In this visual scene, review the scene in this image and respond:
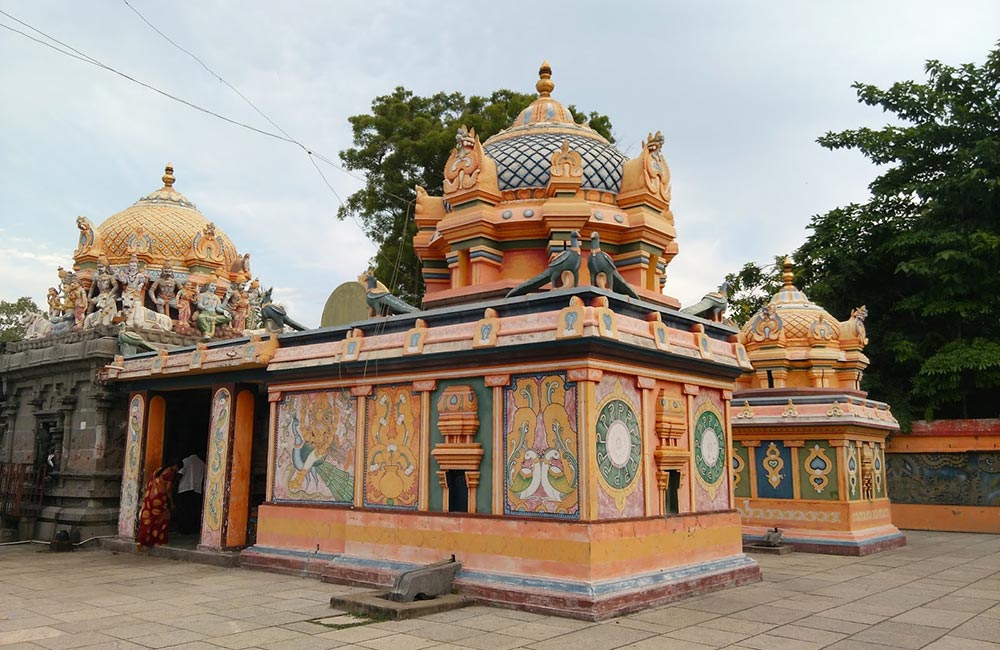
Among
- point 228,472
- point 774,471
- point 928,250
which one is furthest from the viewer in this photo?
point 928,250

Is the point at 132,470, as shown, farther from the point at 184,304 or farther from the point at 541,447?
the point at 541,447

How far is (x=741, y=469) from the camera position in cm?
1641

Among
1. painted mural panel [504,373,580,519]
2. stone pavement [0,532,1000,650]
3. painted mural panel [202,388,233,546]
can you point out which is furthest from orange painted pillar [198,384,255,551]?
painted mural panel [504,373,580,519]

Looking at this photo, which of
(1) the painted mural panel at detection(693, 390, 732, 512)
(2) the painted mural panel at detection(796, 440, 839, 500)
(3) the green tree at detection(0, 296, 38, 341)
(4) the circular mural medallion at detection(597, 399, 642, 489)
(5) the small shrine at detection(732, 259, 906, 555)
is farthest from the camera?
(3) the green tree at detection(0, 296, 38, 341)

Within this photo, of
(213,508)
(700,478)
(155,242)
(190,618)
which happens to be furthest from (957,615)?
(155,242)

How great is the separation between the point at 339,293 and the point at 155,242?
9183 millimetres

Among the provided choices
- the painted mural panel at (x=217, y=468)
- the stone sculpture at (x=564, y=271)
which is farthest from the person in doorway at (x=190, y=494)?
the stone sculpture at (x=564, y=271)

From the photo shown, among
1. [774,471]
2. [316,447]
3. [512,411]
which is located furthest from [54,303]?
[774,471]

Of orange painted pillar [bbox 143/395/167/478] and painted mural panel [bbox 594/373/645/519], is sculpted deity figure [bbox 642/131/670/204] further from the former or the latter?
orange painted pillar [bbox 143/395/167/478]

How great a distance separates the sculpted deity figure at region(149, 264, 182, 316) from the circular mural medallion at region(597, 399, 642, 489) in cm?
1365

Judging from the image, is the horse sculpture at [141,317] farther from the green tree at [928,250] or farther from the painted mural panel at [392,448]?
the green tree at [928,250]

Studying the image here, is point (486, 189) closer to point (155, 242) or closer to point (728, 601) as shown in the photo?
point (728, 601)

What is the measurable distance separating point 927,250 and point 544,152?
57.0 ft

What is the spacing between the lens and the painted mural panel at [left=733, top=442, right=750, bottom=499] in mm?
16281
